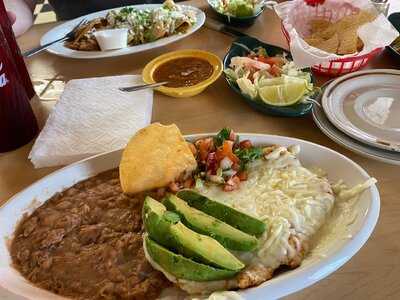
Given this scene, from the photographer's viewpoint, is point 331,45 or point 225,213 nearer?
point 225,213

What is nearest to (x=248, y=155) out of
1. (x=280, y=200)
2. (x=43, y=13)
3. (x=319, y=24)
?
(x=280, y=200)

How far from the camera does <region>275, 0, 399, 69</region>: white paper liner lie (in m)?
1.59

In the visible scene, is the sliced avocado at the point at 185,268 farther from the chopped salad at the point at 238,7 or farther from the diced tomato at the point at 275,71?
the chopped salad at the point at 238,7

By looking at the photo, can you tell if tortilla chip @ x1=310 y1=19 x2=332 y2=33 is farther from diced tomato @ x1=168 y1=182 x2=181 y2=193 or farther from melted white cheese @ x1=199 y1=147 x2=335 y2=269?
diced tomato @ x1=168 y1=182 x2=181 y2=193

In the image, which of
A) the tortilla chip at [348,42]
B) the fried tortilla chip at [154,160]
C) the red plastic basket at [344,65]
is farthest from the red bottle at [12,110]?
the tortilla chip at [348,42]

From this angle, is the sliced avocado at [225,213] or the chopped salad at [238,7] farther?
the chopped salad at [238,7]

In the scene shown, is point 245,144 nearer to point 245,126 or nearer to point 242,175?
point 242,175

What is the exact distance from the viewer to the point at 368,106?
1474mm

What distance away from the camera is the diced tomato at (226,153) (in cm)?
119

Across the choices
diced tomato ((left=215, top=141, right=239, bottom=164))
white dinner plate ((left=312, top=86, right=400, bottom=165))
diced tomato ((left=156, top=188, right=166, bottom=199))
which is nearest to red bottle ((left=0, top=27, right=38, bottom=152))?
→ diced tomato ((left=156, top=188, right=166, bottom=199))

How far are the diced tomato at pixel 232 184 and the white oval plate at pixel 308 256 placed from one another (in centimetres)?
17

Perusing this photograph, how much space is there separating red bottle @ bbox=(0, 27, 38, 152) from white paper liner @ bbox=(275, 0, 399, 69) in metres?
1.00

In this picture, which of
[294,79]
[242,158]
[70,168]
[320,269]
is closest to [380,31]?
[294,79]

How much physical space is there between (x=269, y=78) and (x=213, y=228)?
780 mm
